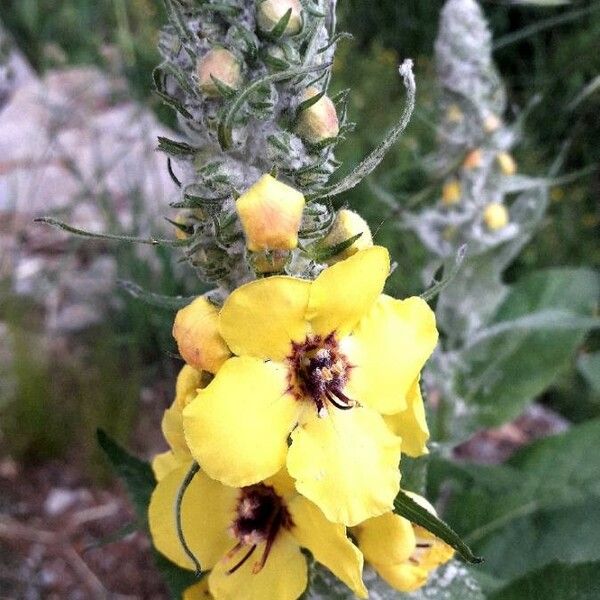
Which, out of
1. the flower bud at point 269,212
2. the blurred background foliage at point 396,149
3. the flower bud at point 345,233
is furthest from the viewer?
the blurred background foliage at point 396,149

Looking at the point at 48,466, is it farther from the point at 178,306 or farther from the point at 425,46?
the point at 425,46

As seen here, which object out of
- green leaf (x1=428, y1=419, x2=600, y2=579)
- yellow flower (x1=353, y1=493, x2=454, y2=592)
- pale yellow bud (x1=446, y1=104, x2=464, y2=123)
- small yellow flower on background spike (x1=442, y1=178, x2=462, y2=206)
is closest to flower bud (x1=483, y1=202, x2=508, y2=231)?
small yellow flower on background spike (x1=442, y1=178, x2=462, y2=206)

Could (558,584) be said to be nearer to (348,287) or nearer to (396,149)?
(348,287)

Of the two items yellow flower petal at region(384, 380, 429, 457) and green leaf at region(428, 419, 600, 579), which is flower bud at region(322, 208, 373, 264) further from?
green leaf at region(428, 419, 600, 579)

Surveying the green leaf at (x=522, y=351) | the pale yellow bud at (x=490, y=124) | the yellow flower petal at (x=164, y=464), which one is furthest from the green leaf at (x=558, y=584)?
the pale yellow bud at (x=490, y=124)

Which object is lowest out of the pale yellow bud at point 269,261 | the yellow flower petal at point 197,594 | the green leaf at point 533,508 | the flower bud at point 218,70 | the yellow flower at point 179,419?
the green leaf at point 533,508

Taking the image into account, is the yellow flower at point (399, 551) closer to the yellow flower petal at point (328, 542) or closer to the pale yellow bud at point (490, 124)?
the yellow flower petal at point (328, 542)

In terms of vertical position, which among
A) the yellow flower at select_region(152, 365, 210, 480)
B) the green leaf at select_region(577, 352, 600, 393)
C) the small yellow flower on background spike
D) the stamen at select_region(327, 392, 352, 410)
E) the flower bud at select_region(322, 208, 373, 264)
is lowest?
the green leaf at select_region(577, 352, 600, 393)
